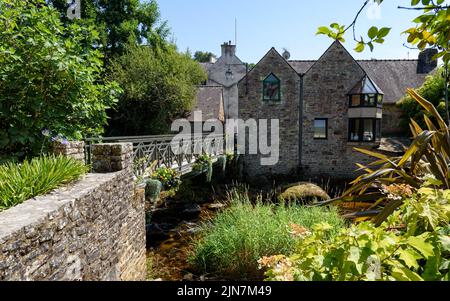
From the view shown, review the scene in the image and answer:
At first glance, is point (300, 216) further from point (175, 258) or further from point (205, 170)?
point (205, 170)

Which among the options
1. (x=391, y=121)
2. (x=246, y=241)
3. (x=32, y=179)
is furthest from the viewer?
(x=391, y=121)

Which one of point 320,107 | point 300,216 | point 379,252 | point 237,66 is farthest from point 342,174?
point 379,252

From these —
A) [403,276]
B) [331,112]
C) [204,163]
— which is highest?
[331,112]

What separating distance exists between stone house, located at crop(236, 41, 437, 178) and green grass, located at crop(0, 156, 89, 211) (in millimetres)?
15870

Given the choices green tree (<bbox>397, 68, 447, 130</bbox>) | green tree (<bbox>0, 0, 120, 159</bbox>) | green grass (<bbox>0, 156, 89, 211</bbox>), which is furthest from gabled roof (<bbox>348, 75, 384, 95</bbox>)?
green grass (<bbox>0, 156, 89, 211</bbox>)

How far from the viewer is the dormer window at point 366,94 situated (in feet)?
57.6

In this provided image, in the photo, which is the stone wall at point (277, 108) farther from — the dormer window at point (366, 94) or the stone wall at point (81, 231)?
the stone wall at point (81, 231)

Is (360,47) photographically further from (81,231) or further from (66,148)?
(66,148)

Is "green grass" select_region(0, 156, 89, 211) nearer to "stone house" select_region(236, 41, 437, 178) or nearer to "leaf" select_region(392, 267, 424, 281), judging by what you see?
"leaf" select_region(392, 267, 424, 281)

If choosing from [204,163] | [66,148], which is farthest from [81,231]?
[204,163]

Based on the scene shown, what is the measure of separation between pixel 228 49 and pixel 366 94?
1555 centimetres

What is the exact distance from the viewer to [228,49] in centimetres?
2983

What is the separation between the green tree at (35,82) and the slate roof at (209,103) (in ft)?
59.9

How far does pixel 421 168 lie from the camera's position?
3219 millimetres
